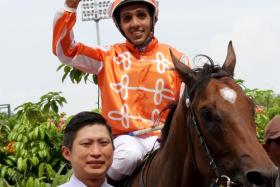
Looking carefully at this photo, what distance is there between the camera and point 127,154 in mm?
4121

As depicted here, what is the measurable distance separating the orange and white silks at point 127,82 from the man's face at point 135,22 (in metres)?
0.16

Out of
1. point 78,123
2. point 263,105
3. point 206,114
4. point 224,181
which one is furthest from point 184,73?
point 263,105

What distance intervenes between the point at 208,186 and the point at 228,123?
0.57 metres

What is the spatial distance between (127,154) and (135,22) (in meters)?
0.95

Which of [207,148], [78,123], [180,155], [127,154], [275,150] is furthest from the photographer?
[275,150]

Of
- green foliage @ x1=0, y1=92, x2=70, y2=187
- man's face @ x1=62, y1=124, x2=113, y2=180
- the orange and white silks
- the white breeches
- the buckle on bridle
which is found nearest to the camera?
man's face @ x1=62, y1=124, x2=113, y2=180

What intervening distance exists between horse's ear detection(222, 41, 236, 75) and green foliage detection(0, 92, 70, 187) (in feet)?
10.8

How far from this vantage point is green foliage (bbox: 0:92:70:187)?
22.4ft

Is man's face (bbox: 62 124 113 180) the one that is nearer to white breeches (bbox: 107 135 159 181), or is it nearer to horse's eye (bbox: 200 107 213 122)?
horse's eye (bbox: 200 107 213 122)

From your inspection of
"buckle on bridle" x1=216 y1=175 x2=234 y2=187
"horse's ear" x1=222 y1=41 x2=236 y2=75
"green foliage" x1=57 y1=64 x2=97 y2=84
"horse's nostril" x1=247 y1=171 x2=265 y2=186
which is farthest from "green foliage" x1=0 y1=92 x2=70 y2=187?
"horse's nostril" x1=247 y1=171 x2=265 y2=186

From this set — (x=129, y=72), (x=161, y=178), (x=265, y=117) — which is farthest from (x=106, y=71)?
(x=265, y=117)

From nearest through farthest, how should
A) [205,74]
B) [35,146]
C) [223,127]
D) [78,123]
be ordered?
1. [78,123]
2. [223,127]
3. [205,74]
4. [35,146]

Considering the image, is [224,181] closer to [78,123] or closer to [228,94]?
[228,94]

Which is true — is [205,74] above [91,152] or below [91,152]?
above
